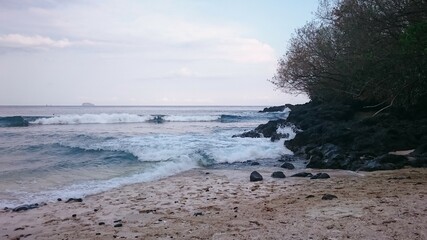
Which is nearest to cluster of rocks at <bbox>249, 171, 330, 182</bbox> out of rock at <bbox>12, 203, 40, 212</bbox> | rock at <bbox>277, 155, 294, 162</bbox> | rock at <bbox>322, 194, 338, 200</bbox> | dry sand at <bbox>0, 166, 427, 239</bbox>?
dry sand at <bbox>0, 166, 427, 239</bbox>

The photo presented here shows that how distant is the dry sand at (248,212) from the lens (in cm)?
Result: 546

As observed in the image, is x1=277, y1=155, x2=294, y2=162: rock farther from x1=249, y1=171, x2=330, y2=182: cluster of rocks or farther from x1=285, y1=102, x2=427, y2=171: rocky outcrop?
x1=249, y1=171, x2=330, y2=182: cluster of rocks

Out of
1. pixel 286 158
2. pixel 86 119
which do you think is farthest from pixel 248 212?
pixel 86 119

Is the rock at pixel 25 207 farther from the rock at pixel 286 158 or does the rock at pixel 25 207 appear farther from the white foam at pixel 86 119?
the white foam at pixel 86 119

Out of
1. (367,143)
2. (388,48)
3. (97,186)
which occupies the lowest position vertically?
(97,186)

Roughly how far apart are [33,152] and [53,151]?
88 centimetres

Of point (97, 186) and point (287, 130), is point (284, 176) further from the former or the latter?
point (287, 130)

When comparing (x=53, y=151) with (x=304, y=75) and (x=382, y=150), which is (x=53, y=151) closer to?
(x=382, y=150)

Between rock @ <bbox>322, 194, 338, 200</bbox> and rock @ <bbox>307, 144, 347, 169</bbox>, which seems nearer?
rock @ <bbox>322, 194, 338, 200</bbox>

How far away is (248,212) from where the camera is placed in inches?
269

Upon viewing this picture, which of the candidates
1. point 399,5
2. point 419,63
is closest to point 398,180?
point 419,63

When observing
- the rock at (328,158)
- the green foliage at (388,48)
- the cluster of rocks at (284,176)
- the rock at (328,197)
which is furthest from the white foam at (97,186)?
the green foliage at (388,48)

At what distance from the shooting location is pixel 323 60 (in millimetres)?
24250

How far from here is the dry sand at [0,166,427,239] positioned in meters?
5.46
